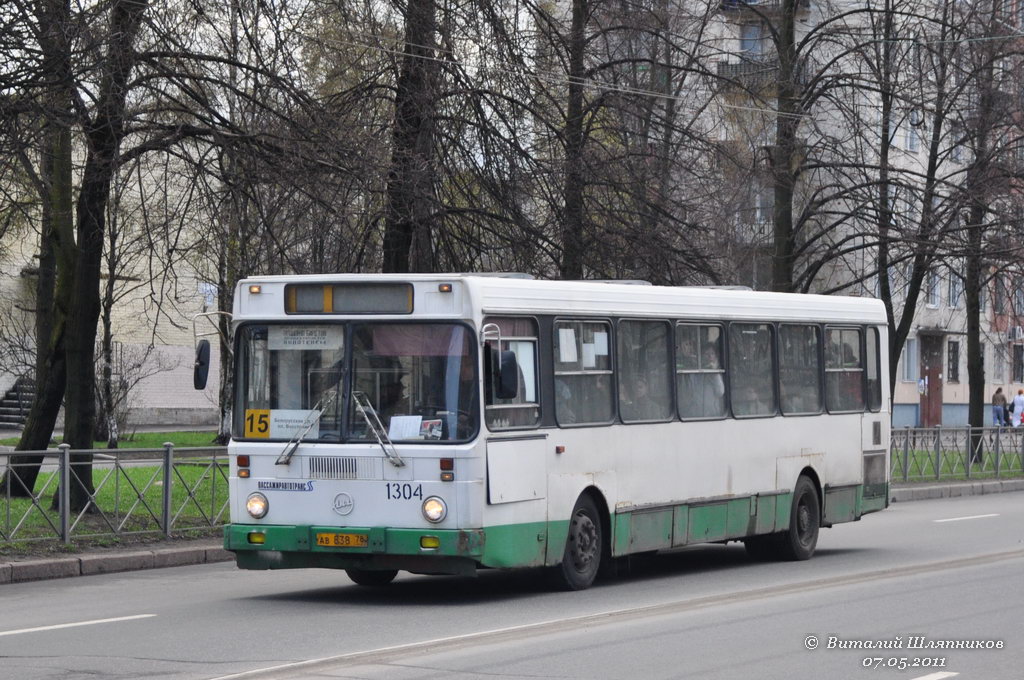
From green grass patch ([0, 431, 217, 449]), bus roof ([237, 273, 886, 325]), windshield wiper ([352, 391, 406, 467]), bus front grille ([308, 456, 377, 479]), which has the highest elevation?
bus roof ([237, 273, 886, 325])

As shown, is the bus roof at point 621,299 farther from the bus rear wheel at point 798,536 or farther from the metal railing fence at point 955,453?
the metal railing fence at point 955,453

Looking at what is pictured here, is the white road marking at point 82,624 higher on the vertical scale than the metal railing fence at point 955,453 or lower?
lower

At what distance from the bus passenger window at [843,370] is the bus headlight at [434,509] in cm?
648

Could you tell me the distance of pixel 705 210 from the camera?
24.5 metres

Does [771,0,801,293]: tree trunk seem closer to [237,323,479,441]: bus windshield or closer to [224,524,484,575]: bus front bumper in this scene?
[237,323,479,441]: bus windshield

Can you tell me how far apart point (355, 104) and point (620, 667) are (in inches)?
462

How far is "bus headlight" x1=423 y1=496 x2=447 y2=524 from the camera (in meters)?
12.2

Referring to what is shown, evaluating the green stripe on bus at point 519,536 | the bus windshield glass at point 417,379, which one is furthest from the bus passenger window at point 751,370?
the bus windshield glass at point 417,379

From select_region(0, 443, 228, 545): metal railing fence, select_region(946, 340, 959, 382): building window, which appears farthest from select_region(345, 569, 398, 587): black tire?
select_region(946, 340, 959, 382): building window

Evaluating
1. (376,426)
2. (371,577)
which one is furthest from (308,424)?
(371,577)

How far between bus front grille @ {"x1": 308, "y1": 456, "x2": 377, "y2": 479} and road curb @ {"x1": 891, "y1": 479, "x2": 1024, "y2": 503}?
55.5 feet

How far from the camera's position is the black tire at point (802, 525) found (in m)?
16.6

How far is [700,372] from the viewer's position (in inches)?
602

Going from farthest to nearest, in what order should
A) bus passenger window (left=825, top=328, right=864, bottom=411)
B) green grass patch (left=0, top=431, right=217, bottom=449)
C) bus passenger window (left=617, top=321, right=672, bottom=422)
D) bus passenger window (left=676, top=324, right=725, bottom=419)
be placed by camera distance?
1. green grass patch (left=0, top=431, right=217, bottom=449)
2. bus passenger window (left=825, top=328, right=864, bottom=411)
3. bus passenger window (left=676, top=324, right=725, bottom=419)
4. bus passenger window (left=617, top=321, right=672, bottom=422)
